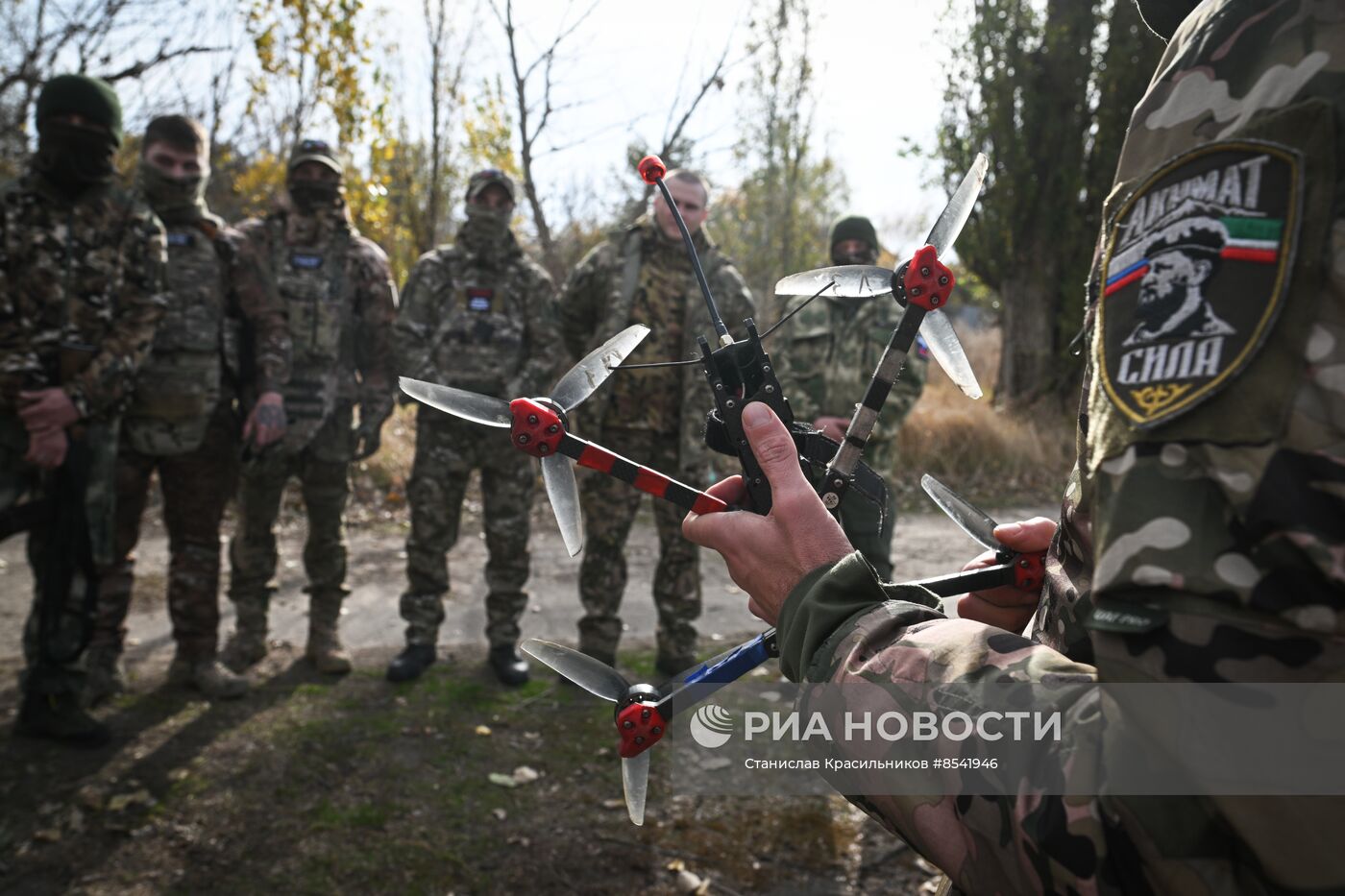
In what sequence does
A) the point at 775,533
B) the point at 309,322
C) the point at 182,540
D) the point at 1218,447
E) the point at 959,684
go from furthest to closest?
the point at 309,322 → the point at 182,540 → the point at 775,533 → the point at 959,684 → the point at 1218,447

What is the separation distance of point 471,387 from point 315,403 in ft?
2.54

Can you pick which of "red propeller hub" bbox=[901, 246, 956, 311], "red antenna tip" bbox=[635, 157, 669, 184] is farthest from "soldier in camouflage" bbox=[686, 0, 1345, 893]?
"red antenna tip" bbox=[635, 157, 669, 184]

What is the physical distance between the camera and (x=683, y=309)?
4492 millimetres

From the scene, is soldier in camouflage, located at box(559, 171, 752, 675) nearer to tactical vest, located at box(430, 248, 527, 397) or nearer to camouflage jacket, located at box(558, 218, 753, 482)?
camouflage jacket, located at box(558, 218, 753, 482)

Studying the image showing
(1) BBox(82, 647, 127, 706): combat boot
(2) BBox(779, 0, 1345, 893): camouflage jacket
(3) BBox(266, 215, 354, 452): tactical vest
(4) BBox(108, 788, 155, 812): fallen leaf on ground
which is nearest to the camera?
(2) BBox(779, 0, 1345, 893): camouflage jacket

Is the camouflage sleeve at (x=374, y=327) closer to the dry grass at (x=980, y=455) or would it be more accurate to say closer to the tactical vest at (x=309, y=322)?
the tactical vest at (x=309, y=322)

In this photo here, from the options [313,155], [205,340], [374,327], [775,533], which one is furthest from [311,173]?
[775,533]

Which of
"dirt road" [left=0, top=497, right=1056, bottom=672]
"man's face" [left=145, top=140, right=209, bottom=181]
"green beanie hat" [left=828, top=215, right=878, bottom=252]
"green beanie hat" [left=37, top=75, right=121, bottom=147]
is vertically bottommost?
"dirt road" [left=0, top=497, right=1056, bottom=672]

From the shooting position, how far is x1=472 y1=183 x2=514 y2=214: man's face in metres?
4.43

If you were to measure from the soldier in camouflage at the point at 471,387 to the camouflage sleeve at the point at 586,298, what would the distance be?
0.19 meters

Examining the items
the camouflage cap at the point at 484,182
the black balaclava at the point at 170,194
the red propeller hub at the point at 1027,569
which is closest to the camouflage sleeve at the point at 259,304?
the black balaclava at the point at 170,194

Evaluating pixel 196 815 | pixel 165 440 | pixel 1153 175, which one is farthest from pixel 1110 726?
pixel 165 440

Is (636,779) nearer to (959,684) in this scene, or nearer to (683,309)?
(959,684)

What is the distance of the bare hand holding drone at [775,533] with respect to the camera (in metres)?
1.07
